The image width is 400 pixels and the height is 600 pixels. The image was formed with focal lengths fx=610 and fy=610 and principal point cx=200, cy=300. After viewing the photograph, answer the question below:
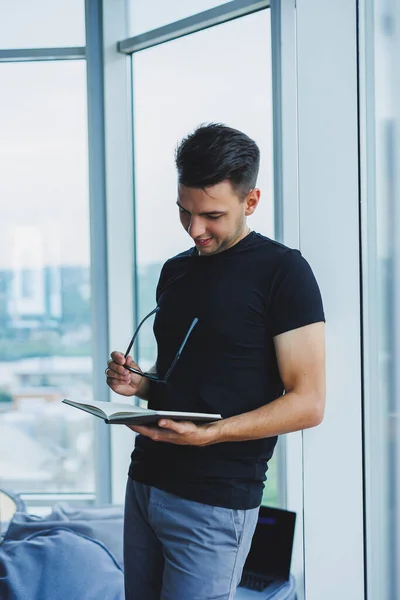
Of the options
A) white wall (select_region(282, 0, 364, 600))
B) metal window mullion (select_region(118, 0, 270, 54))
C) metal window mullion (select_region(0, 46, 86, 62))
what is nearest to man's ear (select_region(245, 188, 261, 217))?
white wall (select_region(282, 0, 364, 600))

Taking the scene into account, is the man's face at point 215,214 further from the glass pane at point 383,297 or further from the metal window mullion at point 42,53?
the metal window mullion at point 42,53

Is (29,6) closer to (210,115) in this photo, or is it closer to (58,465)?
(210,115)

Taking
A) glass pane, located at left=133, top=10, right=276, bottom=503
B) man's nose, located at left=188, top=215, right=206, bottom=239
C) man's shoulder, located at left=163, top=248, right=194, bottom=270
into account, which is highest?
glass pane, located at left=133, top=10, right=276, bottom=503

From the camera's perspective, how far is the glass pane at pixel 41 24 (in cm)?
286

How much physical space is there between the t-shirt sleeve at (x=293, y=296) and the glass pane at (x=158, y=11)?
172 cm

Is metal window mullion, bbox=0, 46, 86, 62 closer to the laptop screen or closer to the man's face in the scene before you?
the man's face

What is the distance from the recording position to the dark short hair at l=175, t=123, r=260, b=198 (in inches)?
46.8

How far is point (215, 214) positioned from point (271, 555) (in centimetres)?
137

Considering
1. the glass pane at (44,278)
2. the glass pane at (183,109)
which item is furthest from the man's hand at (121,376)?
the glass pane at (44,278)

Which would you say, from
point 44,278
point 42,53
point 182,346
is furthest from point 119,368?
point 42,53

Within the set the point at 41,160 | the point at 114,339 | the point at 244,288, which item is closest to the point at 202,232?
the point at 244,288

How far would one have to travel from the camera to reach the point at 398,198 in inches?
38.9

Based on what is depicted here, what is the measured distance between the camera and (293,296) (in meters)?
1.14

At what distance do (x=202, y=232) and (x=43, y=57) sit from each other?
2111 millimetres
